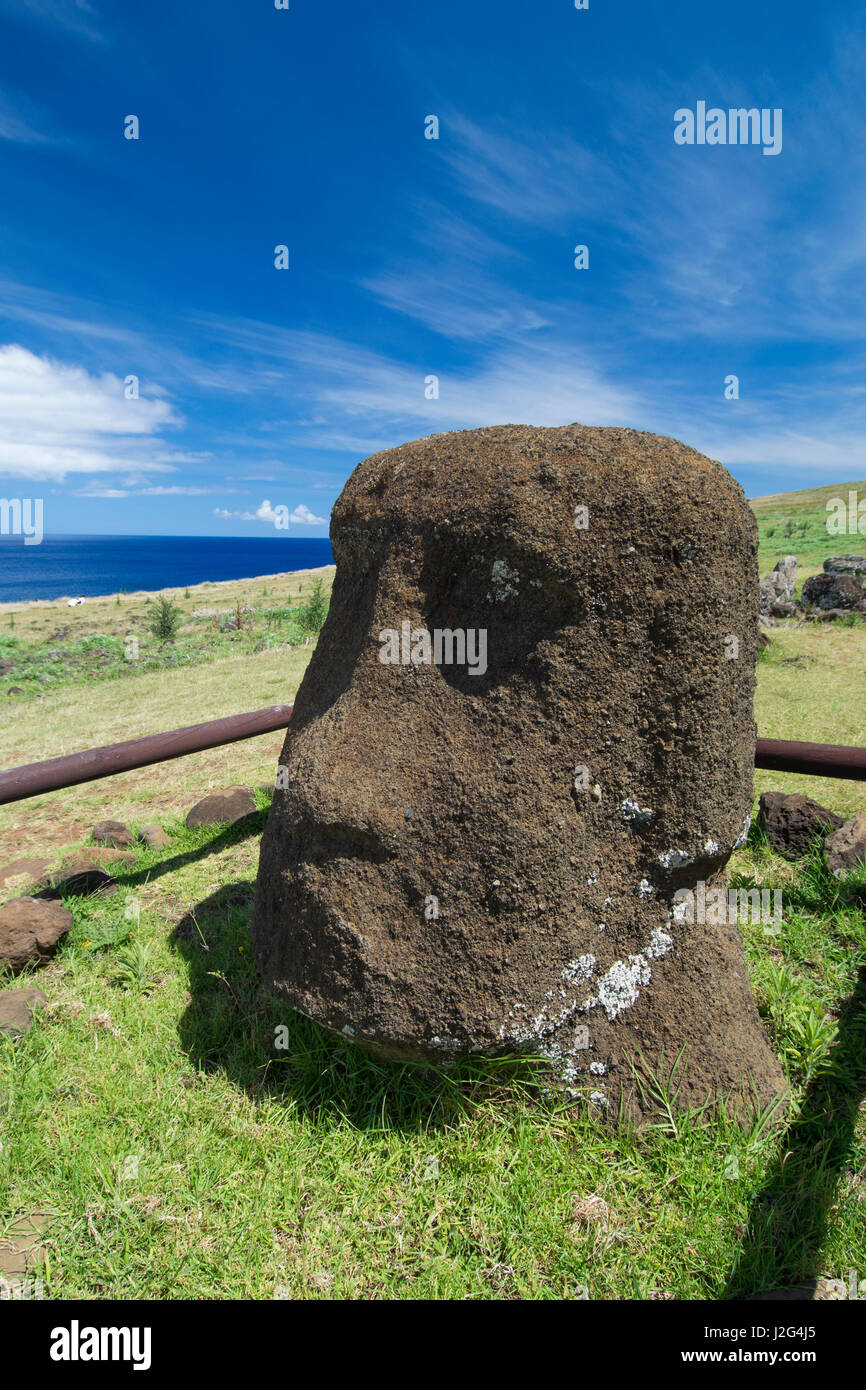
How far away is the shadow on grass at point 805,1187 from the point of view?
2.24m

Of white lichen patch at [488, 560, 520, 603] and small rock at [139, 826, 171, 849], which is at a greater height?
white lichen patch at [488, 560, 520, 603]

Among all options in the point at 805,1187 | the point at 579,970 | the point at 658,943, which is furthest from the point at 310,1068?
the point at 805,1187

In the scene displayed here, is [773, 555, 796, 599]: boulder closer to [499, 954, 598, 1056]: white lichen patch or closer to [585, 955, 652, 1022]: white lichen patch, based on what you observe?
[585, 955, 652, 1022]: white lichen patch

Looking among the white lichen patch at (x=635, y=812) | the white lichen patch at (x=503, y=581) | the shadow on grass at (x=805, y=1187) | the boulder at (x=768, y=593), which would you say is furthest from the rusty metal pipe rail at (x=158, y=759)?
the boulder at (x=768, y=593)

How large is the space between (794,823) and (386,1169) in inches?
135

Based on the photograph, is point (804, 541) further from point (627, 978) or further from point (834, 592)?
point (627, 978)

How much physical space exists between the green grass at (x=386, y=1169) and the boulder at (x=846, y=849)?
90 cm

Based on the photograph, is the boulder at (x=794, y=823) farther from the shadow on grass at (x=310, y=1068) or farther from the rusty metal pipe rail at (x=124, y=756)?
the rusty metal pipe rail at (x=124, y=756)

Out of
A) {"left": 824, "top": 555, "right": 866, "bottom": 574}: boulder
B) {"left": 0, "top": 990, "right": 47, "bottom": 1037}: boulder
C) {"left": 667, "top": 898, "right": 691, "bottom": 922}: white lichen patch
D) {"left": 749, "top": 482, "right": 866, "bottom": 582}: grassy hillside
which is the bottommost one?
{"left": 0, "top": 990, "right": 47, "bottom": 1037}: boulder

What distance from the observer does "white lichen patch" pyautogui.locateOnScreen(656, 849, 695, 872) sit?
2.75 m

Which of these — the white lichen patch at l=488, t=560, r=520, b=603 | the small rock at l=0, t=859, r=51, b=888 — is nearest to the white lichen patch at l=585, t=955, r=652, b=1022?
the white lichen patch at l=488, t=560, r=520, b=603

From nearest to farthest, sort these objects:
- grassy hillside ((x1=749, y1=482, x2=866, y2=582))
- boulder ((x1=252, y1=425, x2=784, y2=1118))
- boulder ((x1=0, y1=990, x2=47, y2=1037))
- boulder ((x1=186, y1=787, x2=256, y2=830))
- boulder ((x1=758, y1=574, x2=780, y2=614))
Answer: boulder ((x1=252, y1=425, x2=784, y2=1118))
boulder ((x1=0, y1=990, x2=47, y2=1037))
boulder ((x1=186, y1=787, x2=256, y2=830))
boulder ((x1=758, y1=574, x2=780, y2=614))
grassy hillside ((x1=749, y1=482, x2=866, y2=582))

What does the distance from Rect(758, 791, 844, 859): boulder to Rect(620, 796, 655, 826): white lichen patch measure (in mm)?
2462

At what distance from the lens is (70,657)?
20312mm
